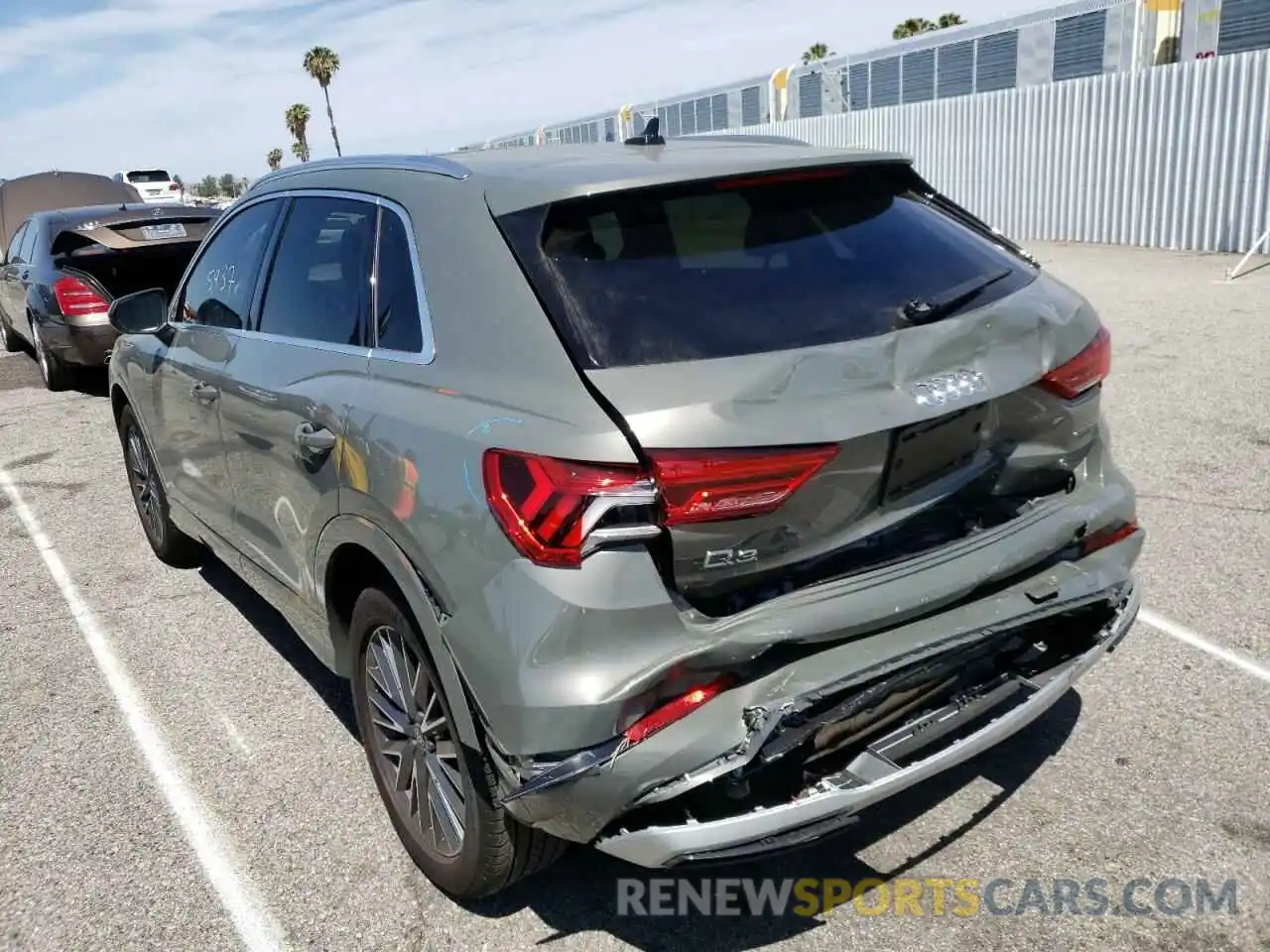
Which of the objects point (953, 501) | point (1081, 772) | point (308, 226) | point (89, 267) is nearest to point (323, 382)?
point (308, 226)

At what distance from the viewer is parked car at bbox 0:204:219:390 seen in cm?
949

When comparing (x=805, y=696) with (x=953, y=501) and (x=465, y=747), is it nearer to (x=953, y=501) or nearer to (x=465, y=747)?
(x=953, y=501)

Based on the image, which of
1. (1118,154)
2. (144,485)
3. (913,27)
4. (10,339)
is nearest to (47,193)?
(10,339)

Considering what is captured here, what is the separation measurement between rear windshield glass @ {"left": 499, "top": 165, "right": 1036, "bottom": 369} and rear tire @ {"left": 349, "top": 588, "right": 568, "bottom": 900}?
0.91 metres

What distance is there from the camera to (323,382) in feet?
9.91

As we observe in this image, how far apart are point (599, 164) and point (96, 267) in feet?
27.7

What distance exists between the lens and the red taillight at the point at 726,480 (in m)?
2.13

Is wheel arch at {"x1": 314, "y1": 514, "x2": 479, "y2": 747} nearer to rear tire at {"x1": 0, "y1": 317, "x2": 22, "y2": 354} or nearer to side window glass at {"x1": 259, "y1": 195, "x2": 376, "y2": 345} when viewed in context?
side window glass at {"x1": 259, "y1": 195, "x2": 376, "y2": 345}

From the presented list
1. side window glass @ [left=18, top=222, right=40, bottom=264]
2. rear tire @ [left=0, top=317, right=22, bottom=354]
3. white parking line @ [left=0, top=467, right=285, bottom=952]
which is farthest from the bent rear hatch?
rear tire @ [left=0, top=317, right=22, bottom=354]

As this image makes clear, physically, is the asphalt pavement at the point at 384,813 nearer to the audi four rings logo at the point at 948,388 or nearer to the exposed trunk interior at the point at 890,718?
the exposed trunk interior at the point at 890,718

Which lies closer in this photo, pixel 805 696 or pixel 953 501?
pixel 805 696

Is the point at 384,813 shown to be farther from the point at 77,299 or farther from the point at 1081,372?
the point at 77,299

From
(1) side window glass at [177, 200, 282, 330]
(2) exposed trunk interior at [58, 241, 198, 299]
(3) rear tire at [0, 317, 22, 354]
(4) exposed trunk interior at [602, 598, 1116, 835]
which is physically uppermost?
(1) side window glass at [177, 200, 282, 330]

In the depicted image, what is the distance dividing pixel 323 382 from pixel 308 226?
76 cm
